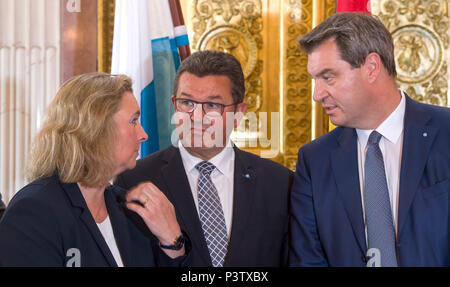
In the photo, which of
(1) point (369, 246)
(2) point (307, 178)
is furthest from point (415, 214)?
(2) point (307, 178)

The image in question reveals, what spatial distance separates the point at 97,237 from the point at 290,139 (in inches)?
124

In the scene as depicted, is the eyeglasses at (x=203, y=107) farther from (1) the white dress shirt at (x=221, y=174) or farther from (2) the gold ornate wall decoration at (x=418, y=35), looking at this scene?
(2) the gold ornate wall decoration at (x=418, y=35)

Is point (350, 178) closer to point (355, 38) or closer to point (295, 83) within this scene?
point (355, 38)

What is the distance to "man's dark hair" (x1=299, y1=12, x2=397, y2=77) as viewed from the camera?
1.97 metres

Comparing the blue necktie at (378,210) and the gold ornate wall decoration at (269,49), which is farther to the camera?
the gold ornate wall decoration at (269,49)

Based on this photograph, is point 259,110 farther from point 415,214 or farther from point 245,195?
point 415,214

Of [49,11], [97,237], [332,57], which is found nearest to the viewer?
[97,237]

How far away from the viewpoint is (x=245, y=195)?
2174 millimetres

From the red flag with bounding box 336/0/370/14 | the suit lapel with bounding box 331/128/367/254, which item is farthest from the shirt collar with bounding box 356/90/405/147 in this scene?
the red flag with bounding box 336/0/370/14

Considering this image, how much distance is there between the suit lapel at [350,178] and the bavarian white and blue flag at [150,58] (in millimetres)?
1282

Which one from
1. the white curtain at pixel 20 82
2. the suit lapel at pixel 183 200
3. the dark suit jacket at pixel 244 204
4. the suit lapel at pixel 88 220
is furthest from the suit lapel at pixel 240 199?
the white curtain at pixel 20 82

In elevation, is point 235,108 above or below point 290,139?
above

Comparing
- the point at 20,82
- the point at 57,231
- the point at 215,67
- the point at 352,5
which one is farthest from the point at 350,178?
the point at 20,82

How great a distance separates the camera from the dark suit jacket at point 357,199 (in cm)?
179
